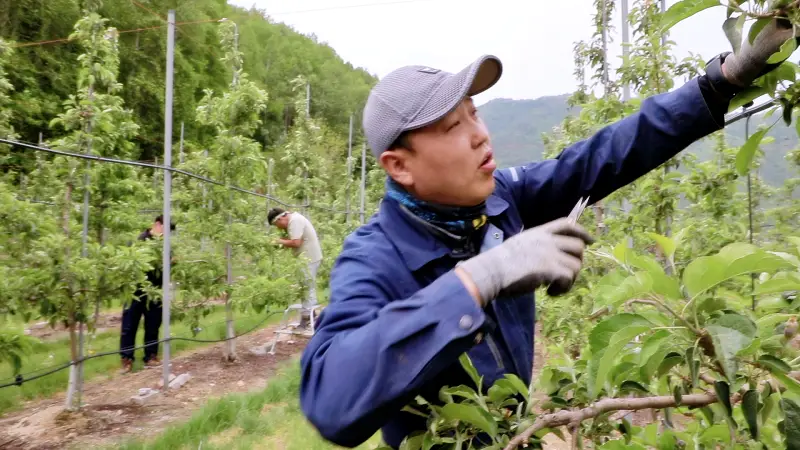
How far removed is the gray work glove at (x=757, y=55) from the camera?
3.27 feet

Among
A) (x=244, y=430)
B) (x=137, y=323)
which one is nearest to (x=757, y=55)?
(x=244, y=430)

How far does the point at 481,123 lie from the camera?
136 cm

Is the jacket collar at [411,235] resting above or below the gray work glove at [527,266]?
above

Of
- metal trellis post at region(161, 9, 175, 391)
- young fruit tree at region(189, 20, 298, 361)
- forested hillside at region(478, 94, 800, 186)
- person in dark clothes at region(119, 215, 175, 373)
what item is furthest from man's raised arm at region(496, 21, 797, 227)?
person in dark clothes at region(119, 215, 175, 373)

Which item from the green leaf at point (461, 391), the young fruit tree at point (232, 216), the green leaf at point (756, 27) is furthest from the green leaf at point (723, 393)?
the young fruit tree at point (232, 216)

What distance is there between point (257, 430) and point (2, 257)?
239 cm

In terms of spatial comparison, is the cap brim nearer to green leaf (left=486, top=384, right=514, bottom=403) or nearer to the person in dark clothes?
green leaf (left=486, top=384, right=514, bottom=403)

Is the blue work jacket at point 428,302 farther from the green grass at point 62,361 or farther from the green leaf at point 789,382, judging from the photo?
the green grass at point 62,361

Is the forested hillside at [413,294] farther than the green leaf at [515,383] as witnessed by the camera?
No

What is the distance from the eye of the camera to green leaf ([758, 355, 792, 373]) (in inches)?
31.3

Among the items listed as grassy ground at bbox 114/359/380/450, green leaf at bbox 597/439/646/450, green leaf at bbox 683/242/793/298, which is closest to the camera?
green leaf at bbox 683/242/793/298

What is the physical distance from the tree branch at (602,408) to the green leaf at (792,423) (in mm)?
141

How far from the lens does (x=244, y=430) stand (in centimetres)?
455

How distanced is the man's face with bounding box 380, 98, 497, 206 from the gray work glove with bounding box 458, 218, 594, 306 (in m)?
0.31
